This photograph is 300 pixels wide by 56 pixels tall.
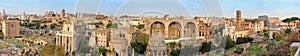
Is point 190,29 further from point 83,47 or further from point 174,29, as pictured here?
point 83,47

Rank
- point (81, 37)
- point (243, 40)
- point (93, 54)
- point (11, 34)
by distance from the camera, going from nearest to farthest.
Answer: point (93, 54) < point (81, 37) < point (243, 40) < point (11, 34)

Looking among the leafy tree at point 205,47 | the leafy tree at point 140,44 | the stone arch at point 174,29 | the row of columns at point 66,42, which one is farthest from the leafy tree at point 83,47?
the stone arch at point 174,29

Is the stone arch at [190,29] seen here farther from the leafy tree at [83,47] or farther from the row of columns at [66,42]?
the leafy tree at [83,47]

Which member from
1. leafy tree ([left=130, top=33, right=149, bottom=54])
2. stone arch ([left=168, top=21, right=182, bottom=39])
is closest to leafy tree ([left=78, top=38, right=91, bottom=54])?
leafy tree ([left=130, top=33, right=149, bottom=54])

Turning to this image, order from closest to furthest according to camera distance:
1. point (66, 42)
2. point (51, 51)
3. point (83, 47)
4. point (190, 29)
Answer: point (51, 51), point (83, 47), point (66, 42), point (190, 29)

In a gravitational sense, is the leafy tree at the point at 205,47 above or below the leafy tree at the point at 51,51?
below

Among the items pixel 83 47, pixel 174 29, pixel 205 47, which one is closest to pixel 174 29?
pixel 174 29

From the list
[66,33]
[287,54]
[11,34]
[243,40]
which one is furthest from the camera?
[11,34]

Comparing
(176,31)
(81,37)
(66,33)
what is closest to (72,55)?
(81,37)

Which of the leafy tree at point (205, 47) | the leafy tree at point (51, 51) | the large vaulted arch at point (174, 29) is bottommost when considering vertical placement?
the leafy tree at point (205, 47)

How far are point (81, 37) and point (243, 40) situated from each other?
133 inches

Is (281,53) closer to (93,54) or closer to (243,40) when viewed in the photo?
(93,54)

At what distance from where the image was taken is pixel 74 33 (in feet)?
18.8

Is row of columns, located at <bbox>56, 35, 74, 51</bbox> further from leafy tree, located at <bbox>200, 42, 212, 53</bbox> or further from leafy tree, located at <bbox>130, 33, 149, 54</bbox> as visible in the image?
leafy tree, located at <bbox>200, 42, 212, 53</bbox>
